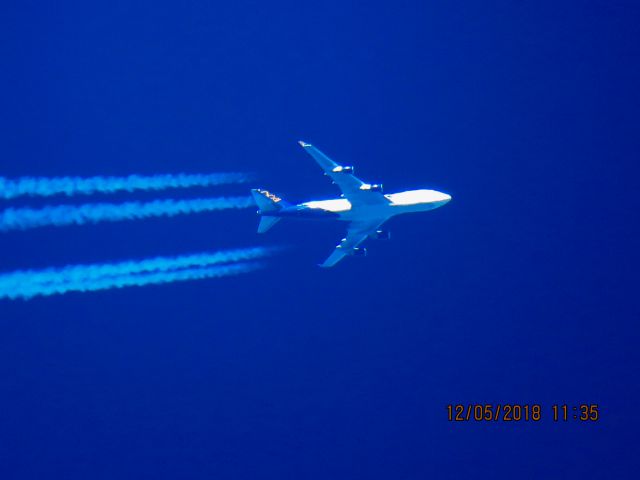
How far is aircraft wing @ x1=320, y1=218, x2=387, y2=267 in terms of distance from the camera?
42562 mm

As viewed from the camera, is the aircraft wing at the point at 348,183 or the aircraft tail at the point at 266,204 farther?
the aircraft tail at the point at 266,204

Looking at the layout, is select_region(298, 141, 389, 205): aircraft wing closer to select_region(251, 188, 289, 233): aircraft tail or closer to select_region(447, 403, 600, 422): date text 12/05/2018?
select_region(251, 188, 289, 233): aircraft tail

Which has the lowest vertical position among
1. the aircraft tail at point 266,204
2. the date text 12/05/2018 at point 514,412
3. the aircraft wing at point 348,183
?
the date text 12/05/2018 at point 514,412

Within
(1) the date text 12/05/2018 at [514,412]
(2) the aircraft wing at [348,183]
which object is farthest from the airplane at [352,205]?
(1) the date text 12/05/2018 at [514,412]

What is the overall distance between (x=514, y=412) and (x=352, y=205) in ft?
62.3

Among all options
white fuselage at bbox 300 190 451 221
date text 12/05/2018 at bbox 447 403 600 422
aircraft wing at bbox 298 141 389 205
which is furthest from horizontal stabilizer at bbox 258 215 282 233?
date text 12/05/2018 at bbox 447 403 600 422

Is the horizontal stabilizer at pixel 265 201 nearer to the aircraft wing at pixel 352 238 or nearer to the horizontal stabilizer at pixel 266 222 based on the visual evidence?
the horizontal stabilizer at pixel 266 222

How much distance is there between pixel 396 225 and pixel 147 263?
1722 cm

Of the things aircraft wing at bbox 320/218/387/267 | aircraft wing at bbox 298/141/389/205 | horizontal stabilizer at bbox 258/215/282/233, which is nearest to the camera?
aircraft wing at bbox 298/141/389/205

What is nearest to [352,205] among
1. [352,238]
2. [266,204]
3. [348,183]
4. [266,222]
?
[348,183]

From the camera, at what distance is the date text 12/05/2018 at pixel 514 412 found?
46125mm

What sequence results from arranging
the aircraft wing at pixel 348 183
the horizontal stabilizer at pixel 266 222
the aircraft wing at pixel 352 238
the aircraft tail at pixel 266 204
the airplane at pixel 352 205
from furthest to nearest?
the aircraft wing at pixel 352 238
the horizontal stabilizer at pixel 266 222
the aircraft tail at pixel 266 204
the airplane at pixel 352 205
the aircraft wing at pixel 348 183

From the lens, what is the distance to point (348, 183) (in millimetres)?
39312

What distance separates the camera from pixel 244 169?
44.6 m
